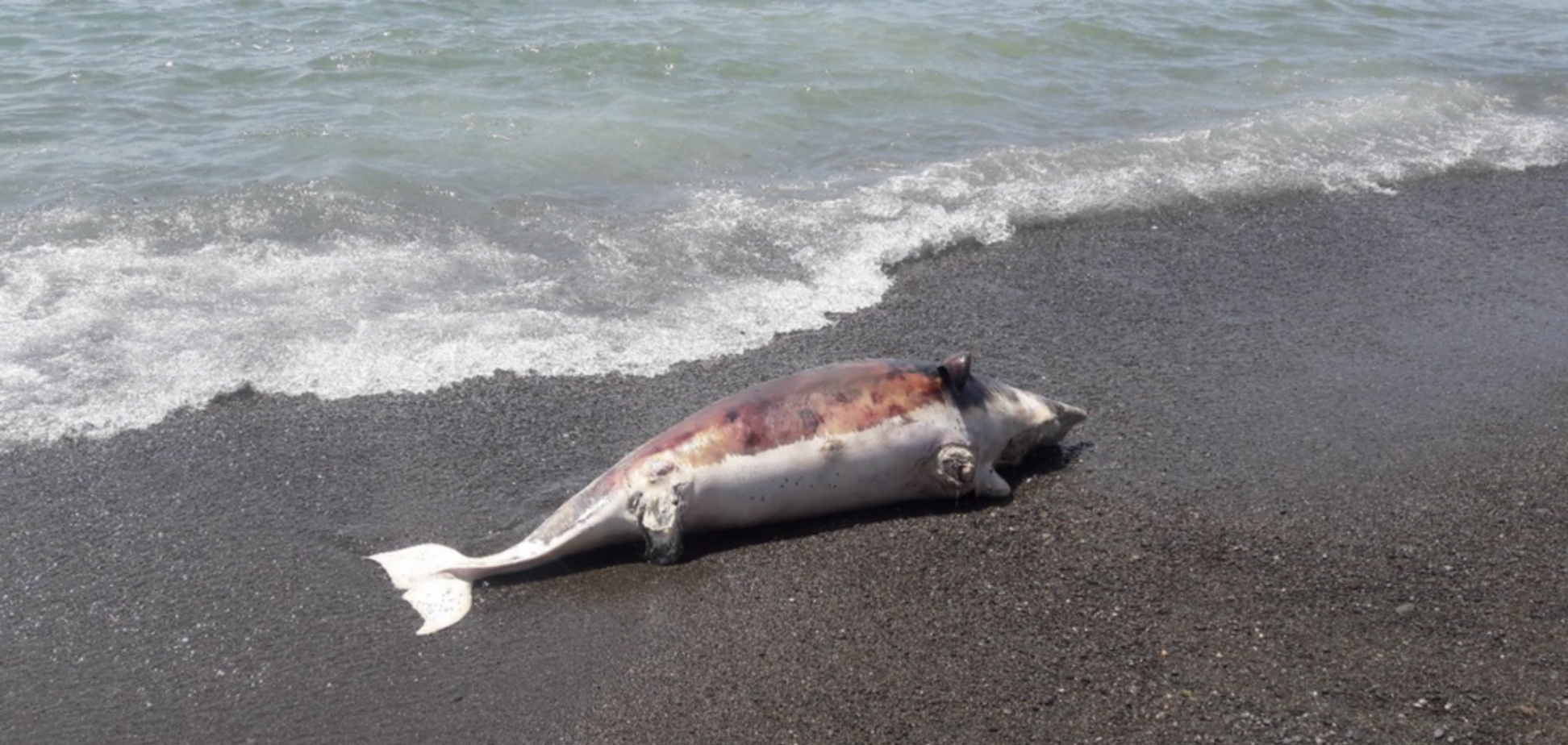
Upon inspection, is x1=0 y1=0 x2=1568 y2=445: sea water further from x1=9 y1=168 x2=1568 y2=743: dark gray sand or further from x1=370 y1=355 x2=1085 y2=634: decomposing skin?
x1=370 y1=355 x2=1085 y2=634: decomposing skin

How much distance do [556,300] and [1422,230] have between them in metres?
6.43

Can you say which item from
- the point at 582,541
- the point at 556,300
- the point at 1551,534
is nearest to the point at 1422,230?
the point at 1551,534

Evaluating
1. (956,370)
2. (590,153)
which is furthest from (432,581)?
(590,153)

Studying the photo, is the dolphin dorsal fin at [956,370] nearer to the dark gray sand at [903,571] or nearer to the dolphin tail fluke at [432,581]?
the dark gray sand at [903,571]

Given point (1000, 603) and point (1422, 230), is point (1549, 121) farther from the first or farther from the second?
point (1000, 603)

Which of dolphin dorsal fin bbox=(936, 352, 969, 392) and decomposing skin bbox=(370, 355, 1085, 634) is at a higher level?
dolphin dorsal fin bbox=(936, 352, 969, 392)

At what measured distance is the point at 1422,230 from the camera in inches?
381

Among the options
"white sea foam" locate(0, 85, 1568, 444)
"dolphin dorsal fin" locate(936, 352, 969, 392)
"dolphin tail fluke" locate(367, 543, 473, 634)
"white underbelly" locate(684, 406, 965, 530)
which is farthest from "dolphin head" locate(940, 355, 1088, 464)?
"dolphin tail fluke" locate(367, 543, 473, 634)

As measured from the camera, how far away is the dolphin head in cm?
624

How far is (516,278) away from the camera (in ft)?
28.7

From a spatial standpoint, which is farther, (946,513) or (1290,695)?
(946,513)

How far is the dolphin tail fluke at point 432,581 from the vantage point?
5.17m

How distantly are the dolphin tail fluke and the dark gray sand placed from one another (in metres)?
0.08

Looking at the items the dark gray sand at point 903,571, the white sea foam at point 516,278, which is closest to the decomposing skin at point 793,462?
the dark gray sand at point 903,571
